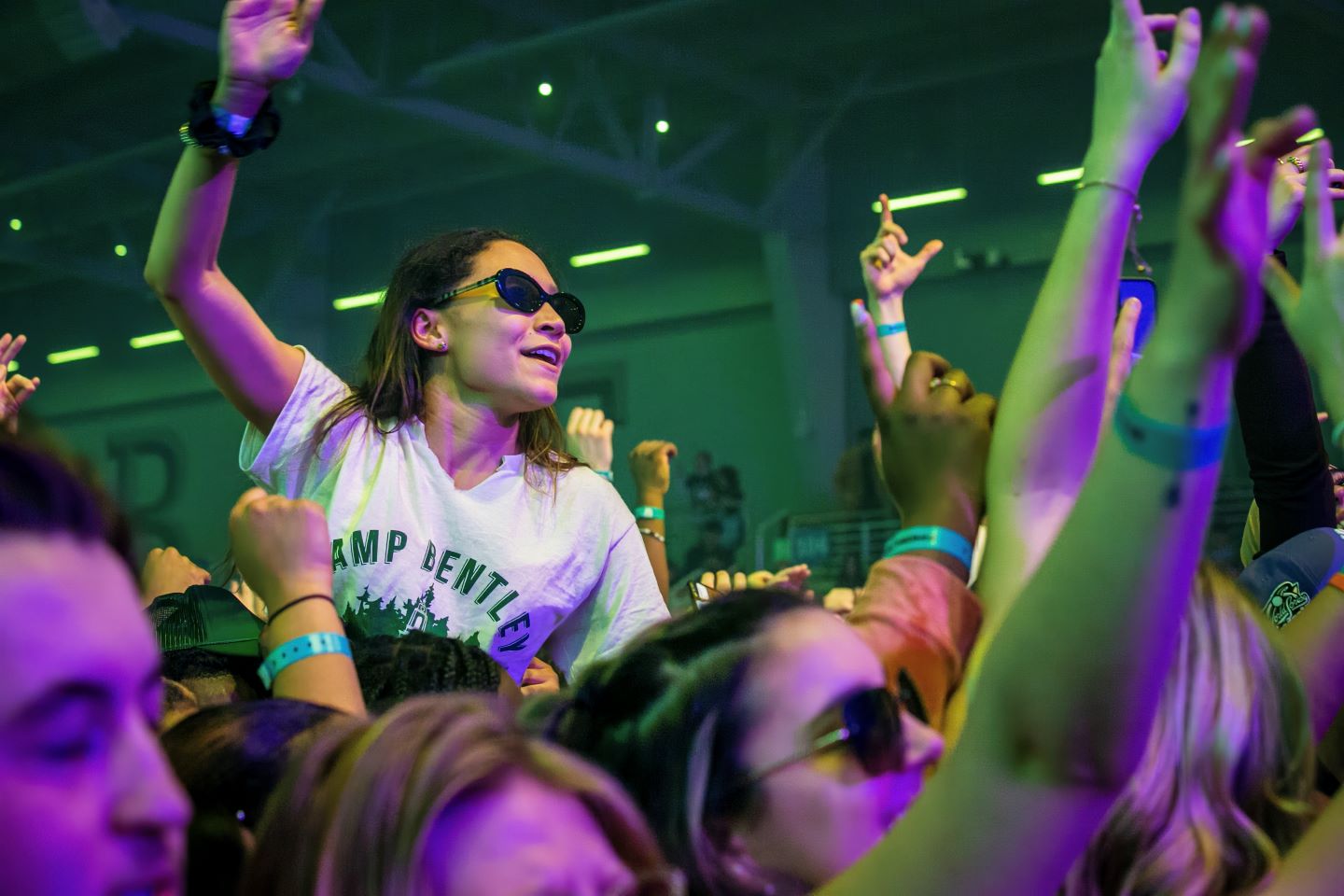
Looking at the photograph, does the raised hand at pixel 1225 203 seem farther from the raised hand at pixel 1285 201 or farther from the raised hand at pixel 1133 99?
the raised hand at pixel 1285 201

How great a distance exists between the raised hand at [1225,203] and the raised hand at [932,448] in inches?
13.4

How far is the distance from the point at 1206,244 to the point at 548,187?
36.1 feet

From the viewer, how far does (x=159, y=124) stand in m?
10.5

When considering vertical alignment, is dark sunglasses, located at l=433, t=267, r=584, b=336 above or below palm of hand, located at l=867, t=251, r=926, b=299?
above

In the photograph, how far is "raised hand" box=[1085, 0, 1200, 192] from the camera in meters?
1.10

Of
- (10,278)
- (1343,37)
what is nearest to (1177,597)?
(1343,37)

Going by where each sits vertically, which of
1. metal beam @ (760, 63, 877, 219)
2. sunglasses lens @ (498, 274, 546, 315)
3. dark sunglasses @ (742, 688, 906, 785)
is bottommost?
dark sunglasses @ (742, 688, 906, 785)

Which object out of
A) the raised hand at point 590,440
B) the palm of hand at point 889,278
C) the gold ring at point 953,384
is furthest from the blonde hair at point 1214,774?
the raised hand at point 590,440

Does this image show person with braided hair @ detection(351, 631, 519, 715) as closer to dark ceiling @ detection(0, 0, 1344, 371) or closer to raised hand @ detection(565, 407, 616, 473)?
raised hand @ detection(565, 407, 616, 473)

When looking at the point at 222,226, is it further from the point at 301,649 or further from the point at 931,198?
the point at 931,198

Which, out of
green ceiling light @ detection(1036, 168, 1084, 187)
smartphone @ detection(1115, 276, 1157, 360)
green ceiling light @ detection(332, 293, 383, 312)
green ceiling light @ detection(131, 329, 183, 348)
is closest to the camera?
smartphone @ detection(1115, 276, 1157, 360)

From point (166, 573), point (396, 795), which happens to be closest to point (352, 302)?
point (166, 573)

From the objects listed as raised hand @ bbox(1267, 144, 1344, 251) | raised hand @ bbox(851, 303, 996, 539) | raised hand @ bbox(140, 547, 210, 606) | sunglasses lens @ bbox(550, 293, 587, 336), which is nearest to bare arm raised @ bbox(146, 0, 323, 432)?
raised hand @ bbox(140, 547, 210, 606)

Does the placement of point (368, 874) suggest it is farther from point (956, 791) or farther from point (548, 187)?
point (548, 187)
